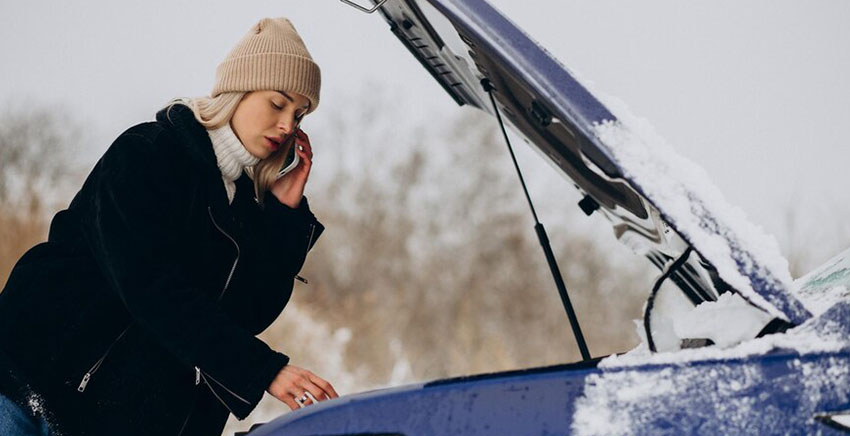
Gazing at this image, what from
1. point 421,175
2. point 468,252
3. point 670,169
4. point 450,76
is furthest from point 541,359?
point 670,169

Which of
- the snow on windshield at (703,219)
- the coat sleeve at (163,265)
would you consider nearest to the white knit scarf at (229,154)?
the coat sleeve at (163,265)

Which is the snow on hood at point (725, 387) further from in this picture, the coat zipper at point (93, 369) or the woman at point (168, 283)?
the coat zipper at point (93, 369)

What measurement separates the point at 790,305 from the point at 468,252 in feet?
47.5

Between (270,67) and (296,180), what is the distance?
1.05 feet

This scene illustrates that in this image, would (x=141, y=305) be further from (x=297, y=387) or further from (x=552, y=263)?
(x=552, y=263)

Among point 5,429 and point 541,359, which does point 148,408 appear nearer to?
point 5,429

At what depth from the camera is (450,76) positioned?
226 cm

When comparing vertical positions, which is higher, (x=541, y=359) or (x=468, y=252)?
(x=468, y=252)

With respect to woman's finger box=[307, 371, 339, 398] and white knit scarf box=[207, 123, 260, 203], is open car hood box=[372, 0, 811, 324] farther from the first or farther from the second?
white knit scarf box=[207, 123, 260, 203]

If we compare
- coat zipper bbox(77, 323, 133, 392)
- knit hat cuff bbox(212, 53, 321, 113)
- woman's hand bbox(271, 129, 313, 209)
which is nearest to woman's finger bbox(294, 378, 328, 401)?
coat zipper bbox(77, 323, 133, 392)

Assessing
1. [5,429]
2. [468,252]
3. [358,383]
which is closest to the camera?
[5,429]

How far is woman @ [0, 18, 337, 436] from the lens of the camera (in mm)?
1680

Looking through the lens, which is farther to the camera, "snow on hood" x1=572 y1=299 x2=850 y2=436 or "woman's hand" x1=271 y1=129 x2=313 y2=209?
"woman's hand" x1=271 y1=129 x2=313 y2=209

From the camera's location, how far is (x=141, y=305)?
5.56ft
